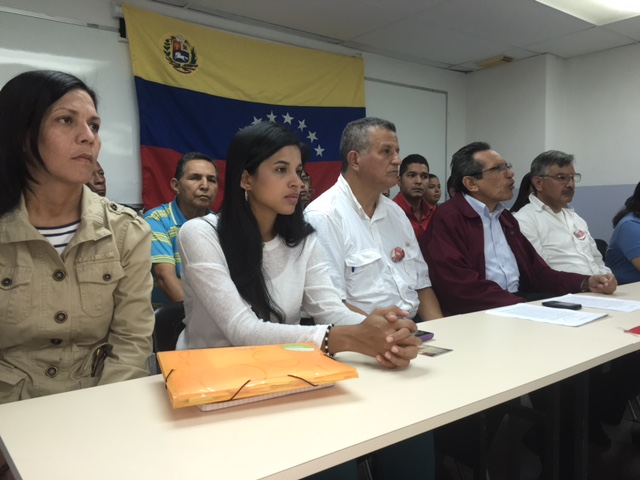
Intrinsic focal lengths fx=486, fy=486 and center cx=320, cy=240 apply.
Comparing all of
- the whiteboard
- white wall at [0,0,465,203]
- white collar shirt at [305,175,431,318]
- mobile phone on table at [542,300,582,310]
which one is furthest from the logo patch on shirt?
the whiteboard

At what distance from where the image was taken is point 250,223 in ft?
5.17

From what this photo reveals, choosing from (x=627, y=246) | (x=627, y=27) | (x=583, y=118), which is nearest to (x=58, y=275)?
(x=627, y=246)

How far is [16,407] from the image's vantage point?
936 millimetres

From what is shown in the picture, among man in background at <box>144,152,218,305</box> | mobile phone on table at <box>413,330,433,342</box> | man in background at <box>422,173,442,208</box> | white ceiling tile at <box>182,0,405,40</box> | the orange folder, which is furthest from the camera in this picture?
man in background at <box>422,173,442,208</box>

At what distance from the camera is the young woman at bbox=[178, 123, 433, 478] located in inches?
50.5

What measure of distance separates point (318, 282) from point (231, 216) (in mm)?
364

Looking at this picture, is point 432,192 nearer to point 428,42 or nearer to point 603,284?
point 428,42

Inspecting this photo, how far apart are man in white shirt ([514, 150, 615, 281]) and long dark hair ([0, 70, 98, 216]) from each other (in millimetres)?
2659

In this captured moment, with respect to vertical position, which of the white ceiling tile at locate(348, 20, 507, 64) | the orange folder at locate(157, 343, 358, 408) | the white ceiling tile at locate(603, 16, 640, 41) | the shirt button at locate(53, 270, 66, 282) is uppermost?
the white ceiling tile at locate(348, 20, 507, 64)

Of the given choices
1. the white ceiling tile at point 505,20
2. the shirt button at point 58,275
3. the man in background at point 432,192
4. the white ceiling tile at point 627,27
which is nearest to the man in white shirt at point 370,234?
the shirt button at point 58,275

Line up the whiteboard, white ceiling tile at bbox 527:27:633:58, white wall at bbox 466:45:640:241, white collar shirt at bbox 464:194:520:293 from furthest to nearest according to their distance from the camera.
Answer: the whiteboard, white wall at bbox 466:45:640:241, white ceiling tile at bbox 527:27:633:58, white collar shirt at bbox 464:194:520:293

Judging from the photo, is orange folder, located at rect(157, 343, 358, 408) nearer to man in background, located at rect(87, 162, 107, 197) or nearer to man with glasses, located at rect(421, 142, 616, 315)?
man with glasses, located at rect(421, 142, 616, 315)

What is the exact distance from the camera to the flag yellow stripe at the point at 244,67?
3488mm

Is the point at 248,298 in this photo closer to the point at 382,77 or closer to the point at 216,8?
the point at 216,8
